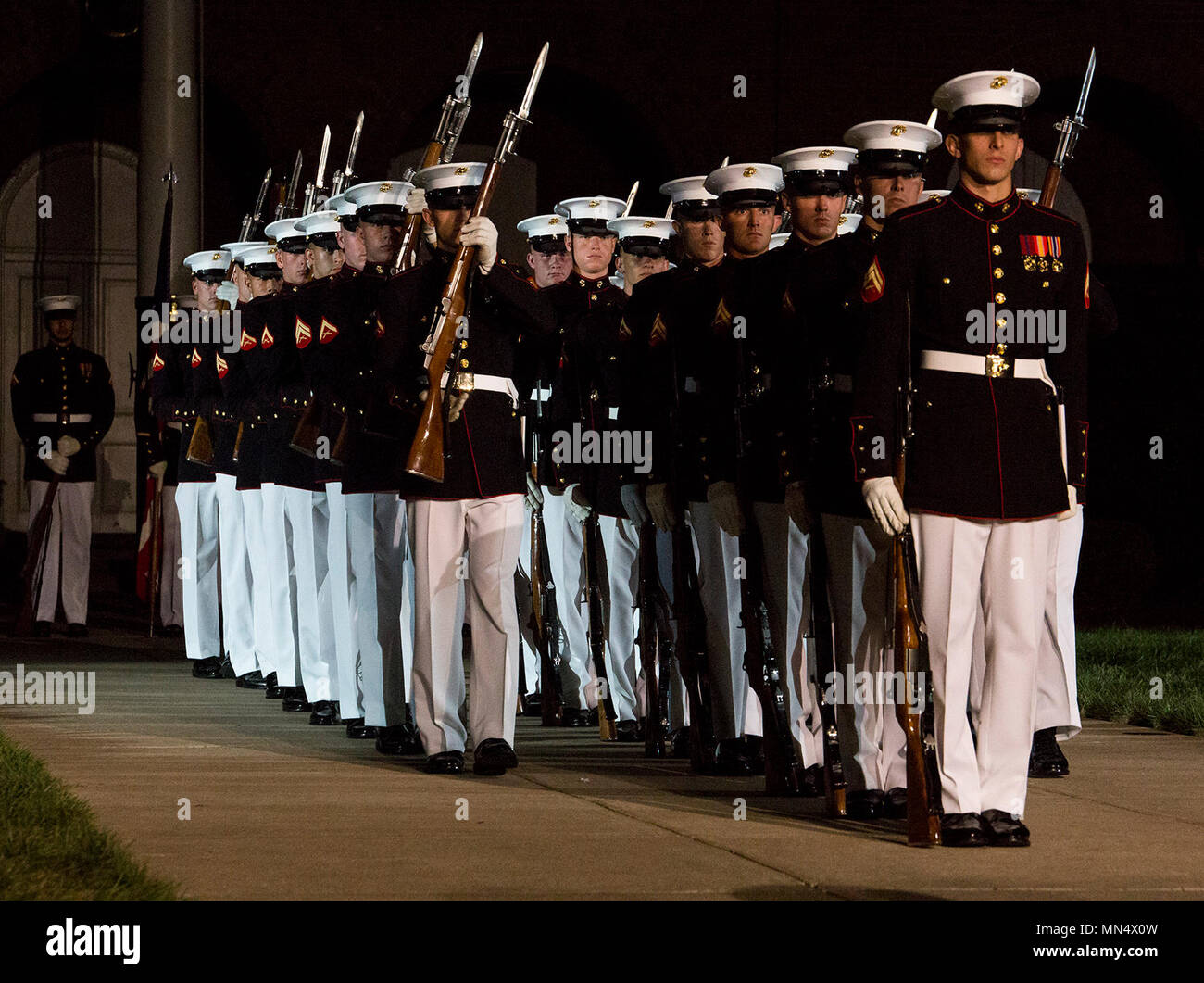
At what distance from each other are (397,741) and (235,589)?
9.14 ft

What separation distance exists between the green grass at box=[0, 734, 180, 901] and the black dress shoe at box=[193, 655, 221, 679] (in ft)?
14.0

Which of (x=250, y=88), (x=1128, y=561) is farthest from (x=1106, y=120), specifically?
(x=250, y=88)

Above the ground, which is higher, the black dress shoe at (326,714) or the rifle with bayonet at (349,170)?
the rifle with bayonet at (349,170)

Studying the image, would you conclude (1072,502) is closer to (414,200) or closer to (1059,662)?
(1059,662)

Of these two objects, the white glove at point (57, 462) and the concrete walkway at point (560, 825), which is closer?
the concrete walkway at point (560, 825)

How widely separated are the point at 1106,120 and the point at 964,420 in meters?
12.4

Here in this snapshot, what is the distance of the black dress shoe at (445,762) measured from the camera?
22.8ft

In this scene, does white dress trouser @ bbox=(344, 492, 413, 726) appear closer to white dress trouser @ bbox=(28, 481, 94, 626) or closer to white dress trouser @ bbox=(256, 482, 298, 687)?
white dress trouser @ bbox=(256, 482, 298, 687)

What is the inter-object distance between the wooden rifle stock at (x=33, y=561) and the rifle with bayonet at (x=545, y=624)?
15.7ft

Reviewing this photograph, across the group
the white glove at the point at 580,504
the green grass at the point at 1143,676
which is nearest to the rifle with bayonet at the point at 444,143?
the white glove at the point at 580,504

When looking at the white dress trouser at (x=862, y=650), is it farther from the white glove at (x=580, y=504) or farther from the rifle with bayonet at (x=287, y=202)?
the rifle with bayonet at (x=287, y=202)

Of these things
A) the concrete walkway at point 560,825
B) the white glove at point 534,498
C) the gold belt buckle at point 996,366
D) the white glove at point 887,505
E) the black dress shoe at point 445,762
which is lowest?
the concrete walkway at point 560,825

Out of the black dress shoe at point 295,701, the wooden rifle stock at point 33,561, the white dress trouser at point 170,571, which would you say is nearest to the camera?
the black dress shoe at point 295,701
